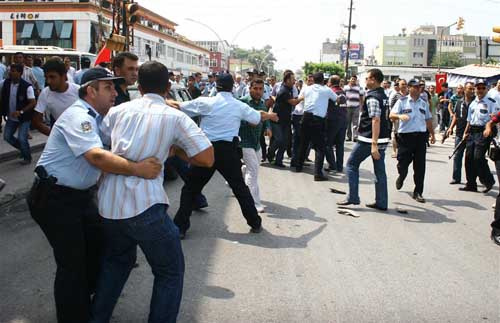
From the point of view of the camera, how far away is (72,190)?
329 centimetres

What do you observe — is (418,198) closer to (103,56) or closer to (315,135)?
(315,135)

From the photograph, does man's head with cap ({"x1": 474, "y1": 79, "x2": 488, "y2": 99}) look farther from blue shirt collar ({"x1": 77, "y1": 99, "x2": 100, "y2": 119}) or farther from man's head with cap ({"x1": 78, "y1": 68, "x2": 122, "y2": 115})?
blue shirt collar ({"x1": 77, "y1": 99, "x2": 100, "y2": 119})

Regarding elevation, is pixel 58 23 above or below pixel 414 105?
above

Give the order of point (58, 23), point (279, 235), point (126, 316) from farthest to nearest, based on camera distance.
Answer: point (58, 23) < point (279, 235) < point (126, 316)

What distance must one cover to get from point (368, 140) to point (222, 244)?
279 centimetres

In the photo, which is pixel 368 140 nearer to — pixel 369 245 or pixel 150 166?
pixel 369 245

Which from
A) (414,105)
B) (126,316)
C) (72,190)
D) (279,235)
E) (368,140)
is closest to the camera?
(72,190)

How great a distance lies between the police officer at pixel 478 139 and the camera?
8945 mm

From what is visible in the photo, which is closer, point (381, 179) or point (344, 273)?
point (344, 273)

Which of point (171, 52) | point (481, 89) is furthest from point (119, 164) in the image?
point (171, 52)

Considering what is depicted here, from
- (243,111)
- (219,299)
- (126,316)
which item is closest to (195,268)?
(219,299)

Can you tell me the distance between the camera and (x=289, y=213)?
7.21 metres

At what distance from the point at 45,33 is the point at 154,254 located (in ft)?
153

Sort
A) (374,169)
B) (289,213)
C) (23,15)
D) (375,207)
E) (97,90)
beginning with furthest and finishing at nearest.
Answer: (23,15)
(375,207)
(374,169)
(289,213)
(97,90)
